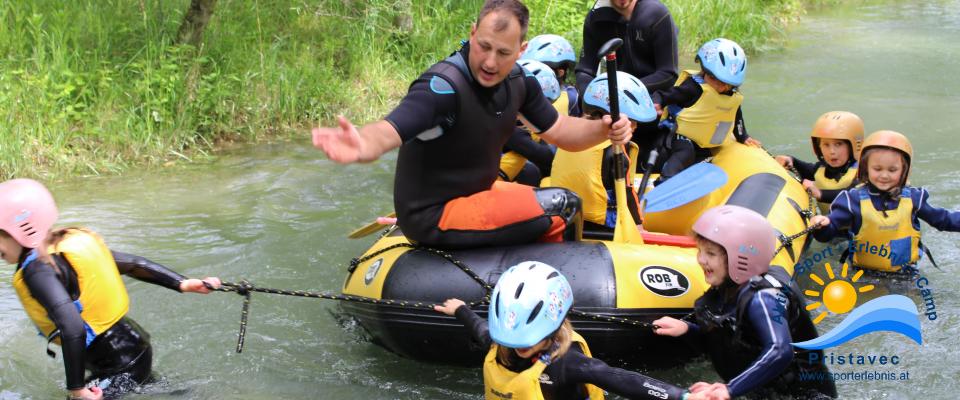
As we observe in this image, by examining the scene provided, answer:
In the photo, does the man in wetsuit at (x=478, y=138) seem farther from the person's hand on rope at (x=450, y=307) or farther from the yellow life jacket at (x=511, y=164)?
the yellow life jacket at (x=511, y=164)

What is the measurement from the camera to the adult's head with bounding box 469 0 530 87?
3.95 meters

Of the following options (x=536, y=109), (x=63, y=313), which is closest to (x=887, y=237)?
(x=536, y=109)

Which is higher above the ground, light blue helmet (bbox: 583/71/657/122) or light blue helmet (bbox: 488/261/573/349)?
light blue helmet (bbox: 583/71/657/122)

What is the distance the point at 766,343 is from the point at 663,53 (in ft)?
9.84

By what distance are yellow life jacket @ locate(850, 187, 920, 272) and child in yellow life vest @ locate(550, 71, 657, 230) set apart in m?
1.22

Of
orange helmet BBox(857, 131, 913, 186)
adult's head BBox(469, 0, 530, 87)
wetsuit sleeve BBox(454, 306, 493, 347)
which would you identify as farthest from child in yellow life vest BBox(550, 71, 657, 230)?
wetsuit sleeve BBox(454, 306, 493, 347)

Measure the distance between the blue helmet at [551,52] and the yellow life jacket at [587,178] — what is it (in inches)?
70.3

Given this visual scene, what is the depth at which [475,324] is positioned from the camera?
3881 millimetres

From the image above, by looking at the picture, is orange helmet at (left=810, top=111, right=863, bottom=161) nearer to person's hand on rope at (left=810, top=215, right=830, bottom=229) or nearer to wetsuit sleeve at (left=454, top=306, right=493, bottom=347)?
person's hand on rope at (left=810, top=215, right=830, bottom=229)

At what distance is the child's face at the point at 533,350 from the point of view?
352cm

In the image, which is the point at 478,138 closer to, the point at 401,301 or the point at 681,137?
the point at 401,301

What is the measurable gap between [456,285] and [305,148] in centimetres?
471

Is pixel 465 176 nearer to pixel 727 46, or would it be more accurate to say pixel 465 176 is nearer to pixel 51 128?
pixel 727 46

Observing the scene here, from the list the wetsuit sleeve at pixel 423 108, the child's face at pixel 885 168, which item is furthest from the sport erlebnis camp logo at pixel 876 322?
the wetsuit sleeve at pixel 423 108
